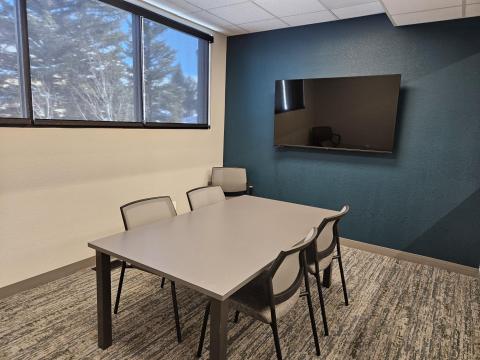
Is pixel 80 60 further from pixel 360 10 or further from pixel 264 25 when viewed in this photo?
pixel 360 10

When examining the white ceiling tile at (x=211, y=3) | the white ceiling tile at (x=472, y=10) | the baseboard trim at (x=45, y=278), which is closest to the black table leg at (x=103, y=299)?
A: the baseboard trim at (x=45, y=278)

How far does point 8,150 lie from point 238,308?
207 centimetres

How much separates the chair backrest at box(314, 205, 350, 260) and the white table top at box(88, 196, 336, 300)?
12 cm

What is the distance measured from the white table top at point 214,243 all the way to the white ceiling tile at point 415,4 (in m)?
1.85

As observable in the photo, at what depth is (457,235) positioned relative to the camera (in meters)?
3.13

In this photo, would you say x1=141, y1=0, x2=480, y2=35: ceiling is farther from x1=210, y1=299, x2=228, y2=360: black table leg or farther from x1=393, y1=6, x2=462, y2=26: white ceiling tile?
x1=210, y1=299, x2=228, y2=360: black table leg

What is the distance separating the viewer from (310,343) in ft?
6.73

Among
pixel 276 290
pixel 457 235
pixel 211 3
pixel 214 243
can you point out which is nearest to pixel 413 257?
pixel 457 235

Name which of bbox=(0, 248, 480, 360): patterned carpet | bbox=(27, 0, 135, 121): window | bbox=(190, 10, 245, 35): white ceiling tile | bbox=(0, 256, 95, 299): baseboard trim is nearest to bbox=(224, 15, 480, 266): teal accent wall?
bbox=(190, 10, 245, 35): white ceiling tile

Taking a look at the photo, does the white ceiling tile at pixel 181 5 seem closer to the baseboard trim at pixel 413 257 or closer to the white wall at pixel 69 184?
the white wall at pixel 69 184

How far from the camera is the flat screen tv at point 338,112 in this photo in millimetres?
3244

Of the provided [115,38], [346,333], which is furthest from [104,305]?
[115,38]

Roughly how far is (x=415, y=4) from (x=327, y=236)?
6.85 ft

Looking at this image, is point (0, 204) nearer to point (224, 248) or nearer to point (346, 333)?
point (224, 248)
